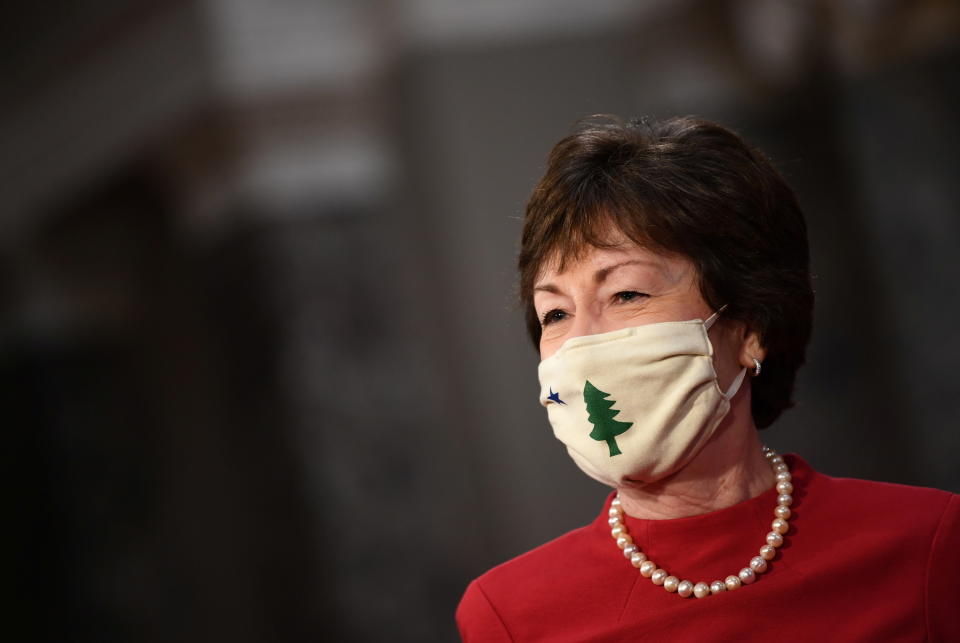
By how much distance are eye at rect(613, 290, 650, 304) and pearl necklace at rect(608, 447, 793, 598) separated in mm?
357

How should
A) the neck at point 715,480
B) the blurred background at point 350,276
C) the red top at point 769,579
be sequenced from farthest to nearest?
the blurred background at point 350,276, the neck at point 715,480, the red top at point 769,579

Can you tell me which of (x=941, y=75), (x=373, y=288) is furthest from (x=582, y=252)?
(x=373, y=288)

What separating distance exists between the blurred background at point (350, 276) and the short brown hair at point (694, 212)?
9.10 ft

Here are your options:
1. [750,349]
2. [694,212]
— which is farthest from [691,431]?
[694,212]

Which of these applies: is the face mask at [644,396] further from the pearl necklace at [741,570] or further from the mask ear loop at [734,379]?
the pearl necklace at [741,570]

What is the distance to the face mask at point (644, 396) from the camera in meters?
1.73

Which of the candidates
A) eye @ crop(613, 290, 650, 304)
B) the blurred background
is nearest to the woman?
eye @ crop(613, 290, 650, 304)

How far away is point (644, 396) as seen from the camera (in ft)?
5.72

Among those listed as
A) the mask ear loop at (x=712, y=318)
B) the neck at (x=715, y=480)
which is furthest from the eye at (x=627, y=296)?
the neck at (x=715, y=480)

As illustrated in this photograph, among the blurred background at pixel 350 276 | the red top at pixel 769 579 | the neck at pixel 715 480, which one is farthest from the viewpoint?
the blurred background at pixel 350 276

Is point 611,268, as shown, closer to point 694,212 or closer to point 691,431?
point 694,212

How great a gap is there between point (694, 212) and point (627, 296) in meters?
0.16

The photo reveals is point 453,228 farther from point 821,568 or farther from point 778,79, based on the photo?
point 821,568

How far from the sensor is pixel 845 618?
1.70m
